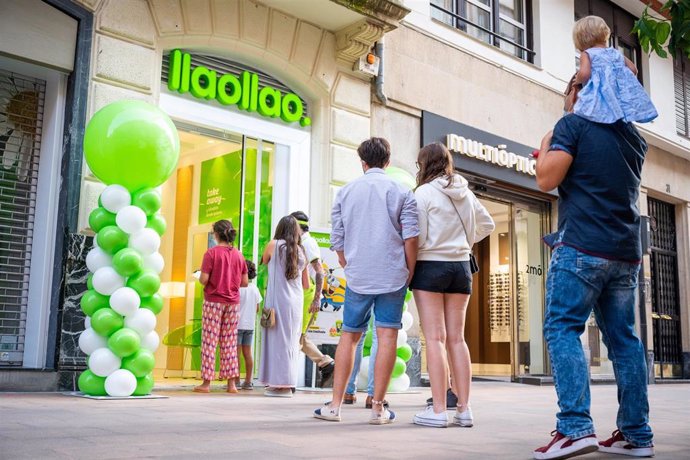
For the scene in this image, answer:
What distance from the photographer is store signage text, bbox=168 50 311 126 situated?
9.01 meters

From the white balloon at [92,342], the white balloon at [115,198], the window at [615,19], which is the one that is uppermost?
the window at [615,19]

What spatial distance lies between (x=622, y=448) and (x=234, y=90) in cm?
700

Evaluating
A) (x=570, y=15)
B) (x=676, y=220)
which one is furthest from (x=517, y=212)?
(x=676, y=220)

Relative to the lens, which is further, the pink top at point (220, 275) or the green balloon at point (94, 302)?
the pink top at point (220, 275)

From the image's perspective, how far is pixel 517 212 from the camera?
45.8 feet

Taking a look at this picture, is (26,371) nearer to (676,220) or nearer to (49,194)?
(49,194)

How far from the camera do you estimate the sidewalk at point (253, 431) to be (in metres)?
3.57

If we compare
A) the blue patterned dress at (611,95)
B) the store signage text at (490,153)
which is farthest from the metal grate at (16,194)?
the store signage text at (490,153)

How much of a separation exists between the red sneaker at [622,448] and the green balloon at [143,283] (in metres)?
4.07

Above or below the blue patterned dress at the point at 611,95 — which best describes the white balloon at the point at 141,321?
below

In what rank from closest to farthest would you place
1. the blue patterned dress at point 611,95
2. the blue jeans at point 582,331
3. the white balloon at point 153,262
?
the blue jeans at point 582,331 < the blue patterned dress at point 611,95 < the white balloon at point 153,262

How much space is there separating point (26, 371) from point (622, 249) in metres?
5.67

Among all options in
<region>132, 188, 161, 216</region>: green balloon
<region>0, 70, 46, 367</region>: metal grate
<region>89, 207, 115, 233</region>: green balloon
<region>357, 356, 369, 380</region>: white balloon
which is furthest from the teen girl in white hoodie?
<region>0, 70, 46, 367</region>: metal grate

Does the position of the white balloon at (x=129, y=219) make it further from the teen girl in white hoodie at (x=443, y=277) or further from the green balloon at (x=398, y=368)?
the green balloon at (x=398, y=368)
